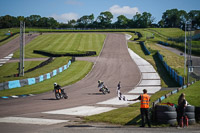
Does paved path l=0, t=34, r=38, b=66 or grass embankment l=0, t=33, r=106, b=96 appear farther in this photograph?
paved path l=0, t=34, r=38, b=66

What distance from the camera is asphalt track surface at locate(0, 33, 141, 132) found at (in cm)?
1984

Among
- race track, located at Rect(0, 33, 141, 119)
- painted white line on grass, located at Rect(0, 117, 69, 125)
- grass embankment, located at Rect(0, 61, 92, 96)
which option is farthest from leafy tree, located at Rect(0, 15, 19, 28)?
painted white line on grass, located at Rect(0, 117, 69, 125)

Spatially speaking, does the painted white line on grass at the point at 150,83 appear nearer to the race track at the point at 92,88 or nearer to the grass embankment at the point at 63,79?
the race track at the point at 92,88

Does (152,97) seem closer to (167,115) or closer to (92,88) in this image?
(92,88)

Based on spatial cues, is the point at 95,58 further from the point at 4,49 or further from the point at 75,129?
the point at 75,129

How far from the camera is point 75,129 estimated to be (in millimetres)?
12438

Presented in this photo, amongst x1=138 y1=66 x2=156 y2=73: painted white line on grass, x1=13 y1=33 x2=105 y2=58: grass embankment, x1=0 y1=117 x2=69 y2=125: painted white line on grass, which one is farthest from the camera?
x1=13 y1=33 x2=105 y2=58: grass embankment

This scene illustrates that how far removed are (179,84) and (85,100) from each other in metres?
16.3

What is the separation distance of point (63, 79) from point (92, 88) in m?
7.79

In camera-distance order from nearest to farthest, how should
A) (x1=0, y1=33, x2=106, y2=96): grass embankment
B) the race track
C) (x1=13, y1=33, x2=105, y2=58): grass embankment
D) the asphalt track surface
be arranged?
the asphalt track surface
the race track
(x1=0, y1=33, x2=106, y2=96): grass embankment
(x1=13, y1=33, x2=105, y2=58): grass embankment

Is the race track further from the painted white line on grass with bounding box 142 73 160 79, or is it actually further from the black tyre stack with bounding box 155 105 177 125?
the black tyre stack with bounding box 155 105 177 125

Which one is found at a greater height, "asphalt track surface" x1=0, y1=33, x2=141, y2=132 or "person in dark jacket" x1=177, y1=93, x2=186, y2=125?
"person in dark jacket" x1=177, y1=93, x2=186, y2=125

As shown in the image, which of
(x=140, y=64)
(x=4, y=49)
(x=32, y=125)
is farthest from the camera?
(x=4, y=49)

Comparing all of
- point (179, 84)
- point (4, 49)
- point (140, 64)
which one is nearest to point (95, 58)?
point (140, 64)
